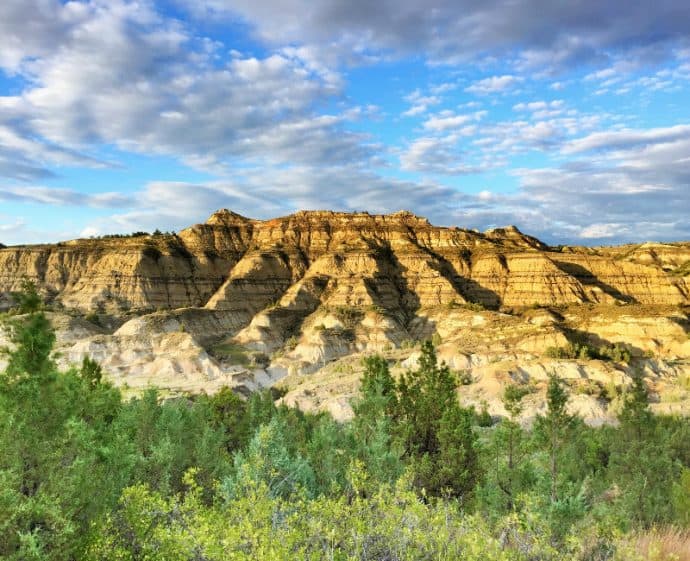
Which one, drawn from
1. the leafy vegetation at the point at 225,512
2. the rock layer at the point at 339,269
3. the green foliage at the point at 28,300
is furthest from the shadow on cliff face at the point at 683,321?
the green foliage at the point at 28,300

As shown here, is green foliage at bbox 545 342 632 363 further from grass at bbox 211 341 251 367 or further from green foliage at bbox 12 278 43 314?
green foliage at bbox 12 278 43 314

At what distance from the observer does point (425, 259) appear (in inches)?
4638

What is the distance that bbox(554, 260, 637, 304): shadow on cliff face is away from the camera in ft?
346

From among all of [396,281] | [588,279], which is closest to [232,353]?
[396,281]

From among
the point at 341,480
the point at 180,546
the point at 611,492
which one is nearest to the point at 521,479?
the point at 341,480

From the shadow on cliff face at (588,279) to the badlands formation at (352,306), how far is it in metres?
0.41

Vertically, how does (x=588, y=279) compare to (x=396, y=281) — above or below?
below

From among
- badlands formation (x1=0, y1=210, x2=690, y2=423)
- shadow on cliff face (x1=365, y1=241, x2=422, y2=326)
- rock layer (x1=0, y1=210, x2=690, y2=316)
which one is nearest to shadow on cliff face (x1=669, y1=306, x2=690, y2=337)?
badlands formation (x1=0, y1=210, x2=690, y2=423)

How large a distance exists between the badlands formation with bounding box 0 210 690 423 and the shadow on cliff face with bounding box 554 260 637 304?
1.33ft

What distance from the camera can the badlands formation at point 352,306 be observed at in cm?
6788

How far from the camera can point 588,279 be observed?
112m

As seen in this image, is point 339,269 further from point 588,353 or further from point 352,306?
point 588,353

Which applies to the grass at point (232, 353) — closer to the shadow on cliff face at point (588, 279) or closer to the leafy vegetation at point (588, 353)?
the leafy vegetation at point (588, 353)

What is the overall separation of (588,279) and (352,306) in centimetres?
5140
